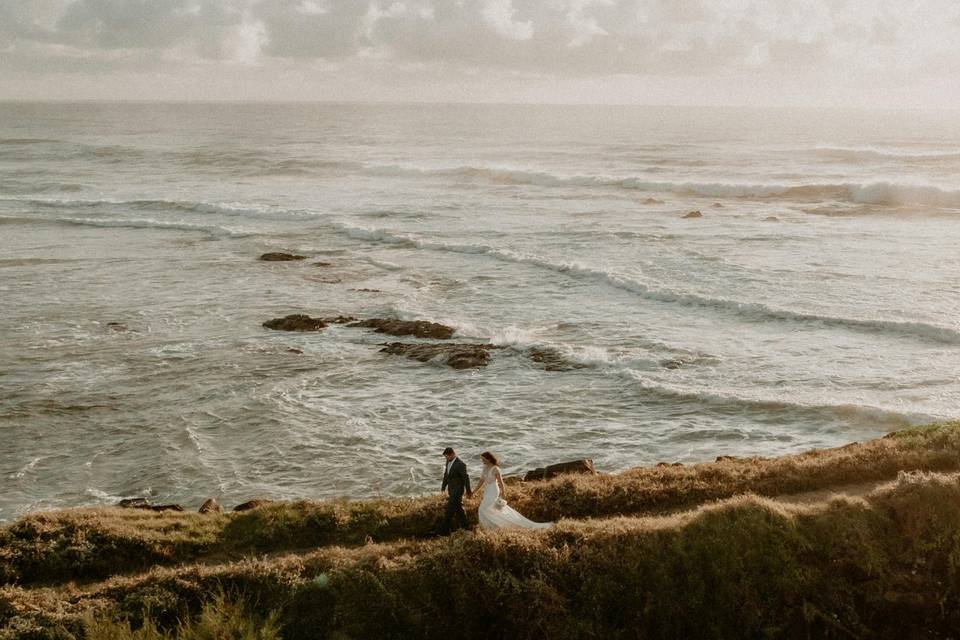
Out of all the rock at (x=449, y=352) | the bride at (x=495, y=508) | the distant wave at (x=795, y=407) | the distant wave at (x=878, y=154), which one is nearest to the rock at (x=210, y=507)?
the bride at (x=495, y=508)

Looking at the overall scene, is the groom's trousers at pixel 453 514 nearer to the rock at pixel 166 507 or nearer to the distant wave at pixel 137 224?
the rock at pixel 166 507

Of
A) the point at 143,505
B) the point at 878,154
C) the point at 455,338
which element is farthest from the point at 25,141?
the point at 143,505

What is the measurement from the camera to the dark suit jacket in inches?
488

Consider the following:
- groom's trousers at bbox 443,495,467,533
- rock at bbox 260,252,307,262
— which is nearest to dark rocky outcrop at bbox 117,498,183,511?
groom's trousers at bbox 443,495,467,533

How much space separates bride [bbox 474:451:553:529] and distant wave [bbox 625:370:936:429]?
9477 millimetres

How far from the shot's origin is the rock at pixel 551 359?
2327 centimetres

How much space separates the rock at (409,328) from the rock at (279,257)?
12.4 m

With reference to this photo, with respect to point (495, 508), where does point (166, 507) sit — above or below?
below

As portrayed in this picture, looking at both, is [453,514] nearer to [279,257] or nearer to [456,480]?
[456,480]

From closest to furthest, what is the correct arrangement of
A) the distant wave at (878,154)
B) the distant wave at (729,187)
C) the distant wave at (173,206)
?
the distant wave at (173,206), the distant wave at (729,187), the distant wave at (878,154)

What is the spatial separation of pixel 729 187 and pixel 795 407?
1970 inches

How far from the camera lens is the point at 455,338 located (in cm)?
2580

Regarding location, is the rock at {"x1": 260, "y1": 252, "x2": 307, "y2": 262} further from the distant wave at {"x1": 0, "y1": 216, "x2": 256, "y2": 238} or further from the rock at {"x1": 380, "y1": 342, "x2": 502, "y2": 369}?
the rock at {"x1": 380, "y1": 342, "x2": 502, "y2": 369}

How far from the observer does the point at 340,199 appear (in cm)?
6197
